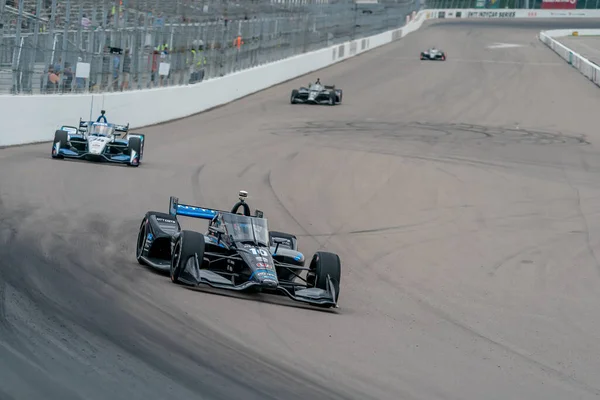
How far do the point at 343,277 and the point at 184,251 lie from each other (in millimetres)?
2510

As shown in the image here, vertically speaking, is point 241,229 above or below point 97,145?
above

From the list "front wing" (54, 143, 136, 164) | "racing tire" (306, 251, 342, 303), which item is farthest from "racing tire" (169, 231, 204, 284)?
"front wing" (54, 143, 136, 164)

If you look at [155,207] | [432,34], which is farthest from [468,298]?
[432,34]

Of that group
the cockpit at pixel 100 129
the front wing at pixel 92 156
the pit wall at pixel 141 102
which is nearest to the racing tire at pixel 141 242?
the front wing at pixel 92 156

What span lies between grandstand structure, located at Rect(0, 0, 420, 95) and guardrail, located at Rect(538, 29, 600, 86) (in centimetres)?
1371

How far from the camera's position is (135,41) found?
92.9ft

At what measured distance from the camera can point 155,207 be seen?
1534cm

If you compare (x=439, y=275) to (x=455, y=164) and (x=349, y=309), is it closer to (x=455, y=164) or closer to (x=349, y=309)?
(x=349, y=309)

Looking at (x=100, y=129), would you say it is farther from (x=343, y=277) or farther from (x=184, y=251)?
(x=184, y=251)

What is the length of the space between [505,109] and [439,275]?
85.1 feet

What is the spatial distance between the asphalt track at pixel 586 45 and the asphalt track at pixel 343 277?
30.8 meters

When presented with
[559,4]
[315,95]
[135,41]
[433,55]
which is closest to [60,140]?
[135,41]

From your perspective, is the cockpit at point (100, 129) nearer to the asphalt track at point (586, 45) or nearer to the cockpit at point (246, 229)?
the cockpit at point (246, 229)

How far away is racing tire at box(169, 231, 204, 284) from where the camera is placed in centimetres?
1031
